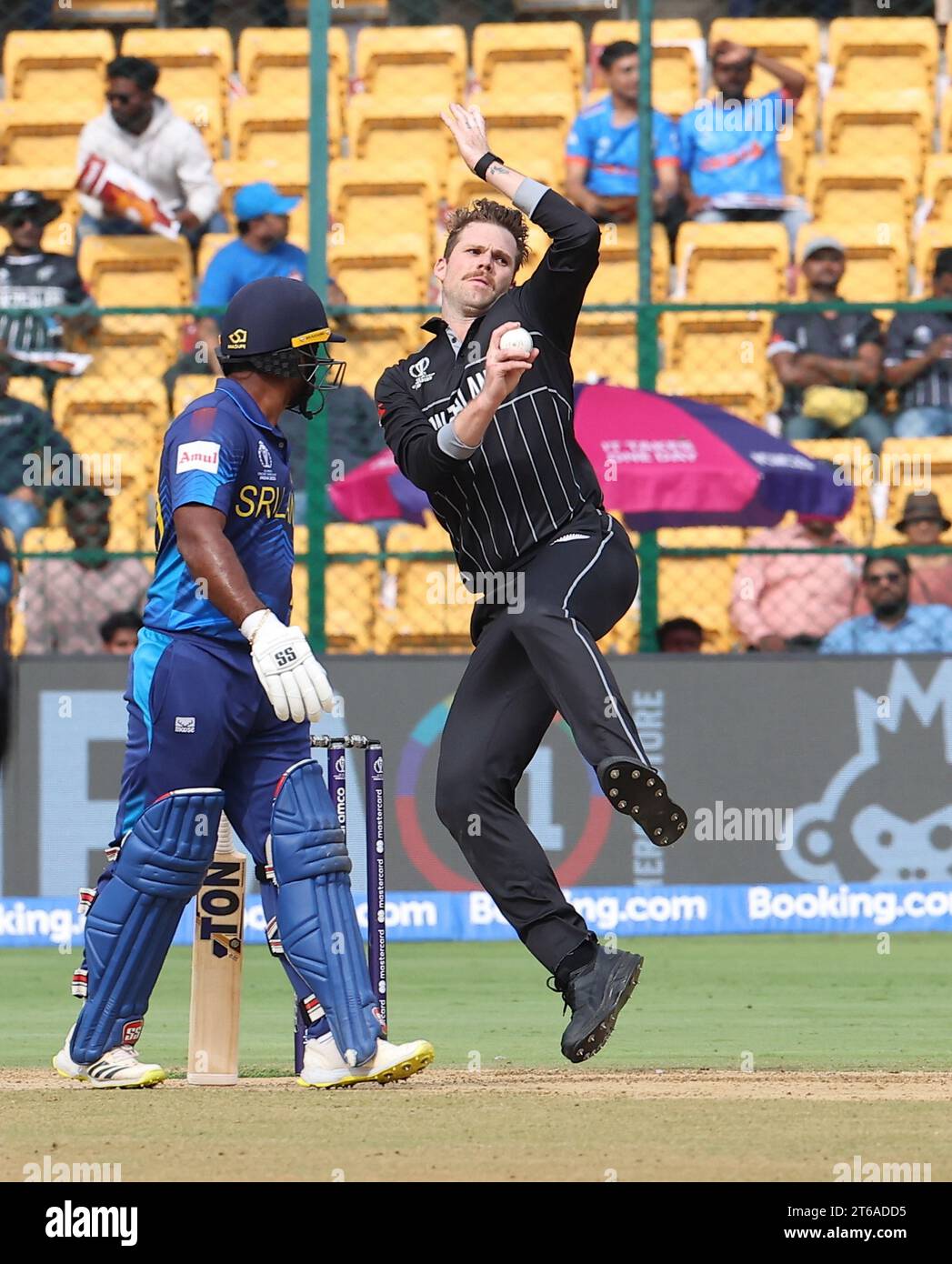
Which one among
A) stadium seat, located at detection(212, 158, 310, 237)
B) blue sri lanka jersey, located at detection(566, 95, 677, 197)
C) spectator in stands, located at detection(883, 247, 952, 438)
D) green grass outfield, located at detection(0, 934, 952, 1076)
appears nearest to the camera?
green grass outfield, located at detection(0, 934, 952, 1076)

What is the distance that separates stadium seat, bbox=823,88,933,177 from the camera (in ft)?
48.5

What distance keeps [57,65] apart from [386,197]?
115 inches

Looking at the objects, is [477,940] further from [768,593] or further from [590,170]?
[590,170]

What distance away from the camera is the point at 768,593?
1192 cm

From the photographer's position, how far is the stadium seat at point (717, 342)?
489 inches

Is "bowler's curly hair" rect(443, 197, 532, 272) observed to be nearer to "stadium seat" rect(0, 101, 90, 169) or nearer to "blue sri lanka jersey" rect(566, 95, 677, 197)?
"blue sri lanka jersey" rect(566, 95, 677, 197)

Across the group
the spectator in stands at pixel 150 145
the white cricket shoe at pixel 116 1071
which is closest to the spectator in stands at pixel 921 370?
the spectator in stands at pixel 150 145

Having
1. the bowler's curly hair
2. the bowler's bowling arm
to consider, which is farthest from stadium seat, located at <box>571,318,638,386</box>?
the bowler's bowling arm

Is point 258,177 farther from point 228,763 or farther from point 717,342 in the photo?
point 228,763

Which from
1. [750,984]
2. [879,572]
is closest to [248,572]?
[750,984]

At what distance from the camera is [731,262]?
1368 centimetres

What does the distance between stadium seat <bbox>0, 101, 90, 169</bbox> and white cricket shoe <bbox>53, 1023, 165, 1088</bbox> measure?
401 inches

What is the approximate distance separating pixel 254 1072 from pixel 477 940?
14.7 feet

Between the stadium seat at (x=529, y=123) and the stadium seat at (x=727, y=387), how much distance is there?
2444 mm
